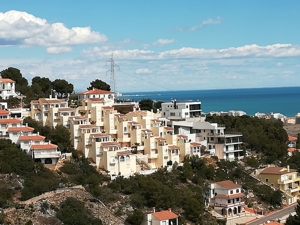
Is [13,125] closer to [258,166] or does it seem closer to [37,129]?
A: [37,129]

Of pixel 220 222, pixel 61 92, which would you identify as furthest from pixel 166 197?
pixel 61 92

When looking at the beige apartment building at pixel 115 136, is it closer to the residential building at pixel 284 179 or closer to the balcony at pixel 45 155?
the balcony at pixel 45 155

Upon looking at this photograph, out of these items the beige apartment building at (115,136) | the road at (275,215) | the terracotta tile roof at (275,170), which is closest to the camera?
the road at (275,215)

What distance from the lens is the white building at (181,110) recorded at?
5400 cm

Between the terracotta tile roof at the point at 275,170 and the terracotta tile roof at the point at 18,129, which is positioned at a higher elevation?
the terracotta tile roof at the point at 18,129

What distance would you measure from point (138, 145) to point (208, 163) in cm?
627

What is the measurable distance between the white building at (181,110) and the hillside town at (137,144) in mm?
1223

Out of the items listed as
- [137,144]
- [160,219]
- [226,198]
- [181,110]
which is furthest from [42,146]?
[181,110]

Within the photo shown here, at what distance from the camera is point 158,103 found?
6325 cm

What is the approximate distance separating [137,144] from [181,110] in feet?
42.3

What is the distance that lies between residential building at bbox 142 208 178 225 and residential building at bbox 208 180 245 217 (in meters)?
6.01

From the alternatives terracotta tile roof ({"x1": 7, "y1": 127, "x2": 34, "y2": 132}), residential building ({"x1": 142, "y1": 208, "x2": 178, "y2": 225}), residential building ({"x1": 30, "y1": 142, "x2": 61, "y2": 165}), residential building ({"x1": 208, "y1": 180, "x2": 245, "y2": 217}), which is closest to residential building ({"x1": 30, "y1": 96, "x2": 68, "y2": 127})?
terracotta tile roof ({"x1": 7, "y1": 127, "x2": 34, "y2": 132})

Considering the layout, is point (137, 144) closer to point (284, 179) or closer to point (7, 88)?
point (284, 179)

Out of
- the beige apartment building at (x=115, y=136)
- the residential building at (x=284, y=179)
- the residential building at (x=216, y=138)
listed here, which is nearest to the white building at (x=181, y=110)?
the residential building at (x=216, y=138)
